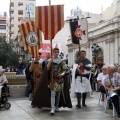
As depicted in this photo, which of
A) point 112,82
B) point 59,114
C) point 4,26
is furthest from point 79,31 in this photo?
point 4,26

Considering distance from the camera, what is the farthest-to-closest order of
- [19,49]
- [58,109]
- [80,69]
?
[19,49]
[80,69]
[58,109]

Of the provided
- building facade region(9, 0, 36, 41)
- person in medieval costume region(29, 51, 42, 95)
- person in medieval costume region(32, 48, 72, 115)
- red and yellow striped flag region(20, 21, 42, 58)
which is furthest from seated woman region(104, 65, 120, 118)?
building facade region(9, 0, 36, 41)

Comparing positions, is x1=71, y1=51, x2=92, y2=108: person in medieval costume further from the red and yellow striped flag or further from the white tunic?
the red and yellow striped flag

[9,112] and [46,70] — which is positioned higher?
[46,70]

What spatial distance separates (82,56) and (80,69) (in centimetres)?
40

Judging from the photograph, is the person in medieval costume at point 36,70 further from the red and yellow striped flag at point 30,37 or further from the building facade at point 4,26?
the building facade at point 4,26

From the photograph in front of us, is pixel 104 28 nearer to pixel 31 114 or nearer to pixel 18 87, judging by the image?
pixel 18 87

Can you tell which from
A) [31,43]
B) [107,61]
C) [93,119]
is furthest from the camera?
[107,61]

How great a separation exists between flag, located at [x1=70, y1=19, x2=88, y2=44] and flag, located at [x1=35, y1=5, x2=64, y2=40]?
7.52 ft

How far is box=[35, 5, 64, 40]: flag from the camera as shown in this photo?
8172mm

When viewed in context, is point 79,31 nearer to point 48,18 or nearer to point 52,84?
point 48,18

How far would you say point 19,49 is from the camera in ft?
273

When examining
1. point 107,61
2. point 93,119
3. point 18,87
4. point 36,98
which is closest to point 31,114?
point 36,98

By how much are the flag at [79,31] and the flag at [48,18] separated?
2291mm
